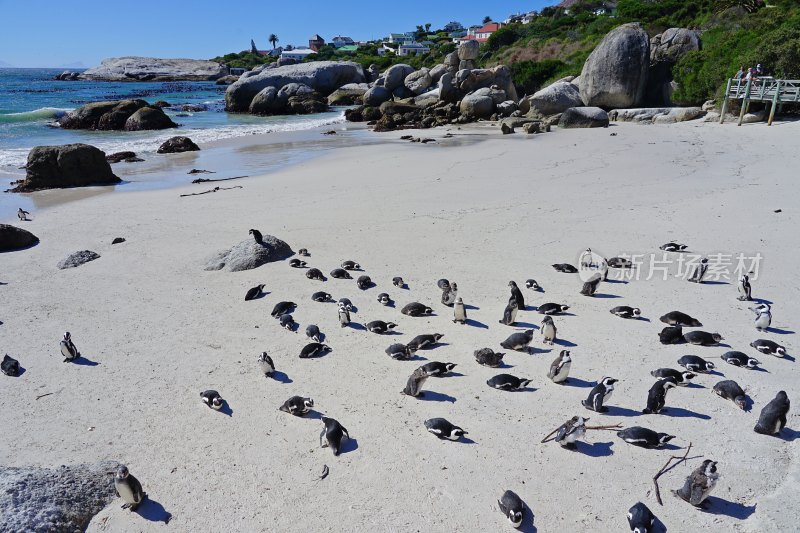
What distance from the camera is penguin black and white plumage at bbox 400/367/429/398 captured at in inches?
241

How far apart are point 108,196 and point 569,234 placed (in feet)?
48.6

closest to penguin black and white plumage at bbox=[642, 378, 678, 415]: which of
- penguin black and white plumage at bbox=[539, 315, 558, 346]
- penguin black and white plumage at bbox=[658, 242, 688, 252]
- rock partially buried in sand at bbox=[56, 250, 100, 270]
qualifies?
penguin black and white plumage at bbox=[539, 315, 558, 346]

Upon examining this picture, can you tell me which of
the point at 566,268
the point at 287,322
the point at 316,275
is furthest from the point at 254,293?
the point at 566,268

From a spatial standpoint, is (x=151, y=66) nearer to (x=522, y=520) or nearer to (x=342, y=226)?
(x=342, y=226)

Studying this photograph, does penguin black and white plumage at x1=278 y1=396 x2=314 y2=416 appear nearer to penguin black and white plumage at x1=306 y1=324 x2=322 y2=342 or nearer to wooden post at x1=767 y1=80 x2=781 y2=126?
penguin black and white plumage at x1=306 y1=324 x2=322 y2=342

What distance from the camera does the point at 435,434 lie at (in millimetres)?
5469

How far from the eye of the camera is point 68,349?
7227 mm

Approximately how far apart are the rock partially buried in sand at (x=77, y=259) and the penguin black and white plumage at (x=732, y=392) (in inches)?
449

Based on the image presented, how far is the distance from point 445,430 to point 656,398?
7.37 ft

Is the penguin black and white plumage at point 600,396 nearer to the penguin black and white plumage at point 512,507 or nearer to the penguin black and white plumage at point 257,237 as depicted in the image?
the penguin black and white plumage at point 512,507

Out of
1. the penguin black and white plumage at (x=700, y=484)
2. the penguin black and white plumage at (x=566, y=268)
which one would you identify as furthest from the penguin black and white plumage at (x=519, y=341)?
the penguin black and white plumage at (x=566, y=268)

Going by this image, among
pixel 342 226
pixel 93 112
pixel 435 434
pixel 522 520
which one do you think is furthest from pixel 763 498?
pixel 93 112

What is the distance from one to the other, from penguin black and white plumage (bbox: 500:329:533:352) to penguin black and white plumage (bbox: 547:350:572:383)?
67 centimetres

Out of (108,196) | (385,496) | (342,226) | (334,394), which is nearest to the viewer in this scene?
(385,496)
